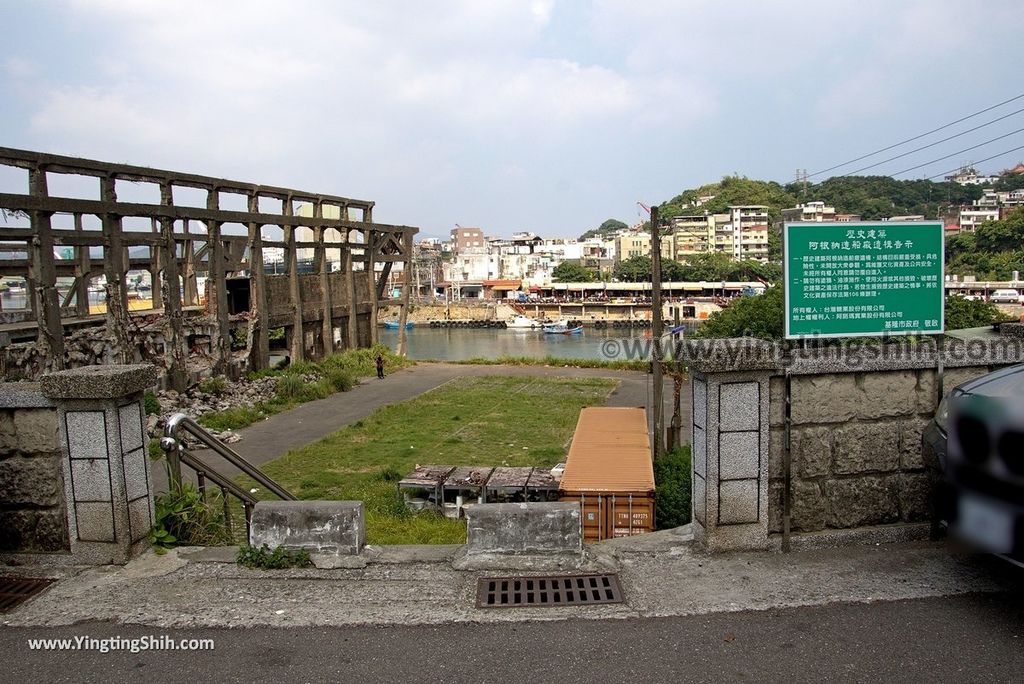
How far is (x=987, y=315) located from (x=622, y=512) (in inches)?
716

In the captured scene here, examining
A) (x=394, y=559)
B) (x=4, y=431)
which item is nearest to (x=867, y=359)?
(x=394, y=559)

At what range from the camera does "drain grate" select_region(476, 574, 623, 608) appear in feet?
14.1

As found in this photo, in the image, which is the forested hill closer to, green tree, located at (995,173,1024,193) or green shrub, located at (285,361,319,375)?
green tree, located at (995,173,1024,193)

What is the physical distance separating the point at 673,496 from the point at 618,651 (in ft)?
18.2

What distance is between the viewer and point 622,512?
8.71 metres

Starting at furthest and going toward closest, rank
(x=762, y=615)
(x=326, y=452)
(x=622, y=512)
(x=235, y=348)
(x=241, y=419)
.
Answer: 1. (x=235, y=348)
2. (x=241, y=419)
3. (x=326, y=452)
4. (x=622, y=512)
5. (x=762, y=615)

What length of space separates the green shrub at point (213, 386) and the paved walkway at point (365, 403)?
6.97 ft

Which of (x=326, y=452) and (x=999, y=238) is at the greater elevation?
A: (x=999, y=238)

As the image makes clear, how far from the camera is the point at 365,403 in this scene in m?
23.5

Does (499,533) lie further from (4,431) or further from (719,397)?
(4,431)

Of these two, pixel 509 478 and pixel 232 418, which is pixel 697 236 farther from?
pixel 509 478

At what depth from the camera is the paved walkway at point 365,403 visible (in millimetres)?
17047

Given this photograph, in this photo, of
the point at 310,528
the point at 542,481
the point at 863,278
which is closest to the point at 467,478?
the point at 542,481

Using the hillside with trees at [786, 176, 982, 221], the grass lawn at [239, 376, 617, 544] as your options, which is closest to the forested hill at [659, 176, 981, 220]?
the hillside with trees at [786, 176, 982, 221]
